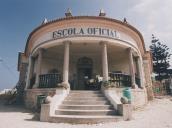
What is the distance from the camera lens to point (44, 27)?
14.1 metres

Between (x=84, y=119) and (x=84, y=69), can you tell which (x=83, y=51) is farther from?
(x=84, y=119)

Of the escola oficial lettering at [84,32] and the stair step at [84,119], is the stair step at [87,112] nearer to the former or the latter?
the stair step at [84,119]

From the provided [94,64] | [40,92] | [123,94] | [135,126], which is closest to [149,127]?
[135,126]

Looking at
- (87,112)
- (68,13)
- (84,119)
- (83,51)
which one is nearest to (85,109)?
(87,112)

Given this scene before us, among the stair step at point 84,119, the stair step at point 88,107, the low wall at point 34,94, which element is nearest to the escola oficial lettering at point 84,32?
the low wall at point 34,94

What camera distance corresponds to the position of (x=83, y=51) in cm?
1709

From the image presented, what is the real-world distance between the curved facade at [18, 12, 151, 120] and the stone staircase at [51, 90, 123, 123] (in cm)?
138

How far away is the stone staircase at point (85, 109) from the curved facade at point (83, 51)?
4.53 feet

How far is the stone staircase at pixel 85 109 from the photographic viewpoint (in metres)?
7.76

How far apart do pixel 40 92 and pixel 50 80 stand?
3.70 feet

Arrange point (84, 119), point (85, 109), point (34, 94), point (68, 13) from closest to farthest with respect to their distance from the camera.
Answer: point (84, 119), point (85, 109), point (34, 94), point (68, 13)

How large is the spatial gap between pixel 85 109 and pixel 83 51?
8.82 metres

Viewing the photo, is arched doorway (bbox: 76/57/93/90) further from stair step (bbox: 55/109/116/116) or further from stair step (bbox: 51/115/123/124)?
stair step (bbox: 51/115/123/124)

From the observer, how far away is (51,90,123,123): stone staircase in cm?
776
